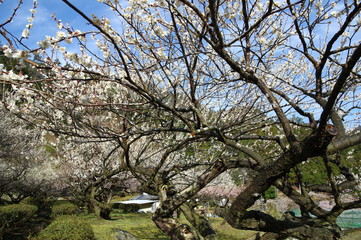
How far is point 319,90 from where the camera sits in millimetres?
4094

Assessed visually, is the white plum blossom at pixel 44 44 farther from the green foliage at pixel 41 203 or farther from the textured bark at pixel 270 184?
the green foliage at pixel 41 203

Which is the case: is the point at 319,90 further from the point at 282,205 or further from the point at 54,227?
the point at 282,205

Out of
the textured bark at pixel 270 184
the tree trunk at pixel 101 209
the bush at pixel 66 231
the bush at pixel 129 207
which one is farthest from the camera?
the bush at pixel 129 207

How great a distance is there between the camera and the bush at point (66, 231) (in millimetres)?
7887

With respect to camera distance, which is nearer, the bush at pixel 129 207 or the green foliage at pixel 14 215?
the green foliage at pixel 14 215

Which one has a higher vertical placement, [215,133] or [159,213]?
[215,133]

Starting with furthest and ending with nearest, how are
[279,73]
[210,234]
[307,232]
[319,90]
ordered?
1. [279,73]
2. [210,234]
3. [319,90]
4. [307,232]

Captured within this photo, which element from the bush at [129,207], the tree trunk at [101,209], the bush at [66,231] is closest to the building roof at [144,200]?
the bush at [129,207]

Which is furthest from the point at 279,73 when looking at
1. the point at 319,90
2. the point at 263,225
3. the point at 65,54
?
the point at 65,54

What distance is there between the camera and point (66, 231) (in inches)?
317

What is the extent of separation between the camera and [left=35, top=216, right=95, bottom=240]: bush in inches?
311

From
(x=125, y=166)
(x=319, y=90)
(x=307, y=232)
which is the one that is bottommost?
(x=307, y=232)

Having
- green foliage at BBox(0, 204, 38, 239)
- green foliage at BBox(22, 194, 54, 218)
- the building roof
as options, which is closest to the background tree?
green foliage at BBox(0, 204, 38, 239)

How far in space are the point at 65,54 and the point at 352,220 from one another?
1238 cm
